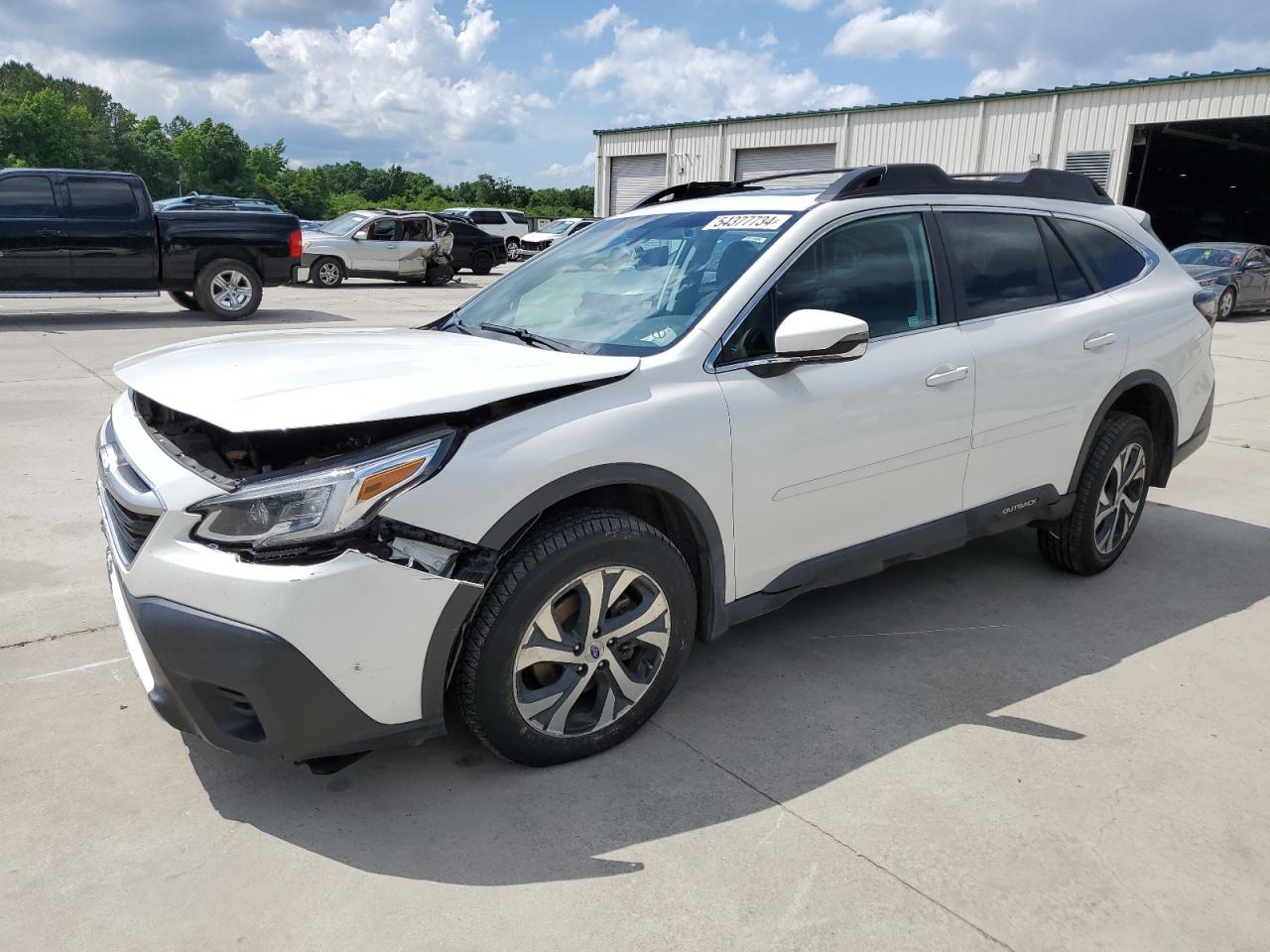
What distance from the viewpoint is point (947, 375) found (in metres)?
3.58

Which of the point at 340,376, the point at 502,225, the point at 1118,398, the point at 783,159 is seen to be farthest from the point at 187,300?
the point at 783,159

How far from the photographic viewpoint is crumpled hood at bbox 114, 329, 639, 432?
8.16 ft

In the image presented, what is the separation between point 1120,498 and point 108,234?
1254cm

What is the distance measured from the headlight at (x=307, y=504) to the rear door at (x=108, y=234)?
12.1 meters

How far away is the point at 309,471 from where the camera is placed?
8.04 feet

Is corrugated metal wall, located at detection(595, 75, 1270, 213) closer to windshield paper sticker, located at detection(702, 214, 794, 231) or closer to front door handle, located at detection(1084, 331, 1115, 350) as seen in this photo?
front door handle, located at detection(1084, 331, 1115, 350)

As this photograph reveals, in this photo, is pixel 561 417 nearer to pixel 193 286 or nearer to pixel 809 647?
pixel 809 647

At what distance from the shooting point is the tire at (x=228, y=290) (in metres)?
13.5

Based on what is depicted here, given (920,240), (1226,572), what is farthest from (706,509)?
(1226,572)

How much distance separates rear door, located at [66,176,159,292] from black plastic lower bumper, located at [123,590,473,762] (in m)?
12.0

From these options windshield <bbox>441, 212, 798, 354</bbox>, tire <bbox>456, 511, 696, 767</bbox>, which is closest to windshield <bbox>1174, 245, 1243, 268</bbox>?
windshield <bbox>441, 212, 798, 354</bbox>

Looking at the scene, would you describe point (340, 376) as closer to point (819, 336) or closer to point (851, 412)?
point (819, 336)

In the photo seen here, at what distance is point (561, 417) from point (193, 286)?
12550mm

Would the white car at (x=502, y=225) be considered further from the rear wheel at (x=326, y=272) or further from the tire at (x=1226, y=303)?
the tire at (x=1226, y=303)
